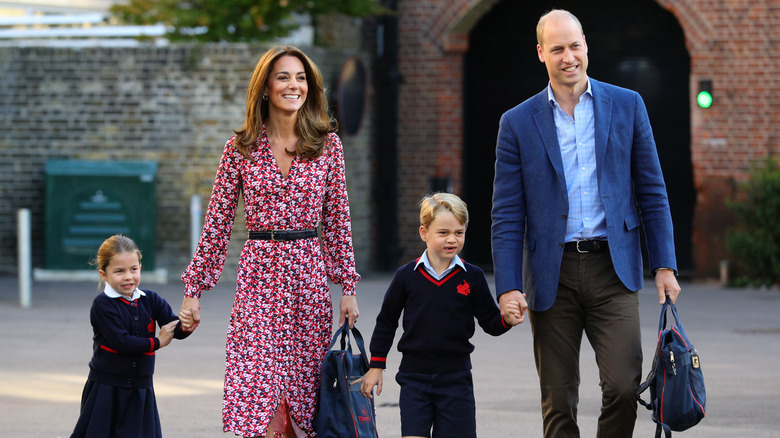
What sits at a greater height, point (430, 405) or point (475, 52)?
point (475, 52)

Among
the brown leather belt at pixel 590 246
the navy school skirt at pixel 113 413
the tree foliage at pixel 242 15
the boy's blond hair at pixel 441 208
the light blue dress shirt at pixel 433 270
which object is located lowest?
the navy school skirt at pixel 113 413

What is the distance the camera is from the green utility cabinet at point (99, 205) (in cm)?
1378

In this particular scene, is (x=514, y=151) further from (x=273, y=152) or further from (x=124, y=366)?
(x=124, y=366)

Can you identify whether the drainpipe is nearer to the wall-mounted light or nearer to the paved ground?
the paved ground

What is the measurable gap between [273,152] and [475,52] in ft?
35.8

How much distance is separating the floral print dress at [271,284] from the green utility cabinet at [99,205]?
8943mm

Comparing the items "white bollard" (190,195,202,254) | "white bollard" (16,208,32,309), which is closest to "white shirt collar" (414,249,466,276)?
"white bollard" (16,208,32,309)

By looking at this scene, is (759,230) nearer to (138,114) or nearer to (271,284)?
(138,114)

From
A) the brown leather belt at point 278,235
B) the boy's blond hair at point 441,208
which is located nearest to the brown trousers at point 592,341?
the boy's blond hair at point 441,208

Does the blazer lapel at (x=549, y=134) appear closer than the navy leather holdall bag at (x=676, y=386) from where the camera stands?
No

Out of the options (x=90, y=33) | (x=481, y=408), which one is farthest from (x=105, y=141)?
(x=481, y=408)

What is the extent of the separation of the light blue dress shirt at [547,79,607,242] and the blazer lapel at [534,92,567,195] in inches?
1.4

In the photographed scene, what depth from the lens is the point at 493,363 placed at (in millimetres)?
8797

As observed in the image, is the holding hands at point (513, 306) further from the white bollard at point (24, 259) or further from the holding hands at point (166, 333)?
the white bollard at point (24, 259)
